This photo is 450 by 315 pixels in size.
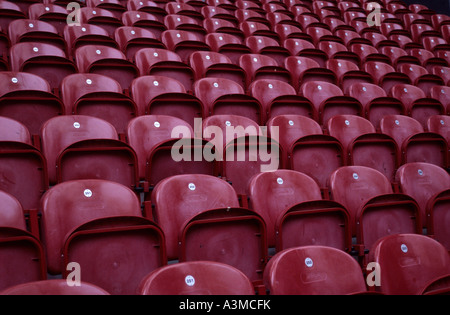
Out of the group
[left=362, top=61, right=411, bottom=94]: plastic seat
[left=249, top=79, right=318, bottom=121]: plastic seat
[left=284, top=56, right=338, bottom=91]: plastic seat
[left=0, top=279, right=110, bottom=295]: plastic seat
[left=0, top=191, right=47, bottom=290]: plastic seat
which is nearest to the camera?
[left=0, top=279, right=110, bottom=295]: plastic seat

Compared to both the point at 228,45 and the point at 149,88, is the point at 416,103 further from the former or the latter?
the point at 149,88

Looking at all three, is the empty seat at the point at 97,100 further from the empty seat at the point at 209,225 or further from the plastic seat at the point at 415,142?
the plastic seat at the point at 415,142

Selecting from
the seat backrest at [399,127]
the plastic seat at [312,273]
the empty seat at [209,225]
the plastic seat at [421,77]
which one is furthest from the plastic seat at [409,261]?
the plastic seat at [421,77]

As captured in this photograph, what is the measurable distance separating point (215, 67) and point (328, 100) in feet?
1.05

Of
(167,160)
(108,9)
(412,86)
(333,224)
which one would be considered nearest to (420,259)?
(333,224)

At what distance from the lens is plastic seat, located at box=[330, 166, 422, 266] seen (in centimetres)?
75

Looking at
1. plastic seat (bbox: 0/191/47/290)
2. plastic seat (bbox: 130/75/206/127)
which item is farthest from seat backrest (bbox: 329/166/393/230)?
plastic seat (bbox: 0/191/47/290)

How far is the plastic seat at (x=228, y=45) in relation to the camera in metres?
1.42

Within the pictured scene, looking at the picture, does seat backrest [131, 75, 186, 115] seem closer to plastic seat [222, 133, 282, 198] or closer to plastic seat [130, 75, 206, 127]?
plastic seat [130, 75, 206, 127]

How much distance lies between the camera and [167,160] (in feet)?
2.63

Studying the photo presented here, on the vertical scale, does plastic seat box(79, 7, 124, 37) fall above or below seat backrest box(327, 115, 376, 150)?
above

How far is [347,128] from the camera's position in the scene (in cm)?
106

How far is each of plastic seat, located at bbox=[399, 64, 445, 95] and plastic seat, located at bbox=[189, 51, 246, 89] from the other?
65 centimetres
